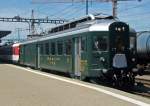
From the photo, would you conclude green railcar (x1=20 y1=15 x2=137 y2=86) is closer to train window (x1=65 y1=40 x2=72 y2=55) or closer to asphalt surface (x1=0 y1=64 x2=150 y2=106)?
train window (x1=65 y1=40 x2=72 y2=55)

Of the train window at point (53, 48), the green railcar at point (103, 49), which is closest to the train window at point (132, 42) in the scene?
the green railcar at point (103, 49)

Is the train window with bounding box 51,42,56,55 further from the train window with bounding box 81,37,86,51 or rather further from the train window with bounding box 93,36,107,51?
the train window with bounding box 93,36,107,51

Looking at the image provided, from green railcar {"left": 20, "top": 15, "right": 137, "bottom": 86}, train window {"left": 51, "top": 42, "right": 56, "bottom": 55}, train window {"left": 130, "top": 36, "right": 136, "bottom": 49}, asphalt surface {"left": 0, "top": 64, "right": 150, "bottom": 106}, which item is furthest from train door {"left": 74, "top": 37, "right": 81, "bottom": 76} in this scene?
asphalt surface {"left": 0, "top": 64, "right": 150, "bottom": 106}

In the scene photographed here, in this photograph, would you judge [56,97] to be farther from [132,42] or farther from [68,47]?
[68,47]

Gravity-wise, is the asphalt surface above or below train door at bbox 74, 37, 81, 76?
below

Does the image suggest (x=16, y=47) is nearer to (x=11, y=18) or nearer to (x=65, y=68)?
(x=65, y=68)

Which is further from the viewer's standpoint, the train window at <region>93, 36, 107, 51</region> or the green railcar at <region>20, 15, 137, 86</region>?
the train window at <region>93, 36, 107, 51</region>

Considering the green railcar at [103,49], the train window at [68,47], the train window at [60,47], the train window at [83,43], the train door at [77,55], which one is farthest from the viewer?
the train window at [60,47]

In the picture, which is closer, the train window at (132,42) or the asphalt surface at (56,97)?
the asphalt surface at (56,97)

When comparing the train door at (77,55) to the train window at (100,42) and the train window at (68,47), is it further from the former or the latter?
the train window at (100,42)

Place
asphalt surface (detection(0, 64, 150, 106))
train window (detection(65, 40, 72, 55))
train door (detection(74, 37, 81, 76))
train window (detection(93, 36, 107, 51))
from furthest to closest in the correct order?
train window (detection(65, 40, 72, 55)), train door (detection(74, 37, 81, 76)), train window (detection(93, 36, 107, 51)), asphalt surface (detection(0, 64, 150, 106))

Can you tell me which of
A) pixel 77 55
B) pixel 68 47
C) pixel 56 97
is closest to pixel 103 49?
pixel 77 55

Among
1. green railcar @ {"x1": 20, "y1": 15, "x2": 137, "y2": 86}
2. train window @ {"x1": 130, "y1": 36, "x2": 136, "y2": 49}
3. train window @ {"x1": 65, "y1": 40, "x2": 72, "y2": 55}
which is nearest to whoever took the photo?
green railcar @ {"x1": 20, "y1": 15, "x2": 137, "y2": 86}

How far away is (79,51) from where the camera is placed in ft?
74.8
